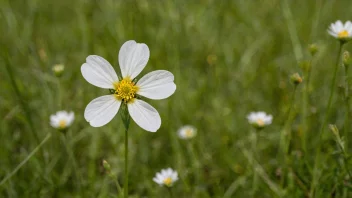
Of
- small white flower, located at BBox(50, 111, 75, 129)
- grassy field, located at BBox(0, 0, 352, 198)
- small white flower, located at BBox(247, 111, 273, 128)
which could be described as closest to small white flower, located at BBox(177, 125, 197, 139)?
grassy field, located at BBox(0, 0, 352, 198)

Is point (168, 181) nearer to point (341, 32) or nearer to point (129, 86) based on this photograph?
point (129, 86)

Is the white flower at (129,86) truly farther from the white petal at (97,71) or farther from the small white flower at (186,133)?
the small white flower at (186,133)

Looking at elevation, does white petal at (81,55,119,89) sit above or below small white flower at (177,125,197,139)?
below

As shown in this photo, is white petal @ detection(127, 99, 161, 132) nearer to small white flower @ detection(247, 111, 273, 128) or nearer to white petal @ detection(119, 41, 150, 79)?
white petal @ detection(119, 41, 150, 79)

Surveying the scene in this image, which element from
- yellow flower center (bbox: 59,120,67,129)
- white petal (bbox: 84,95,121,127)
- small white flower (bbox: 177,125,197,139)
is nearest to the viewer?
white petal (bbox: 84,95,121,127)

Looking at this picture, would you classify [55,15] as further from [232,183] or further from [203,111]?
[232,183]

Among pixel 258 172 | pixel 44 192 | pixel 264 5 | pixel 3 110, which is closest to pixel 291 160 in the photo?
pixel 258 172
